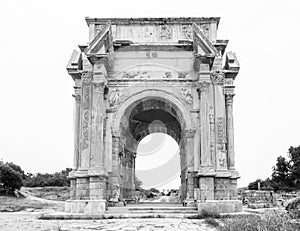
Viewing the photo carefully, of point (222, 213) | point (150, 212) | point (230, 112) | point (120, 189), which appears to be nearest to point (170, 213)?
point (150, 212)

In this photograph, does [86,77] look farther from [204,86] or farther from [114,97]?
[204,86]

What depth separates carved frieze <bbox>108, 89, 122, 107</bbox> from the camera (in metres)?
15.4

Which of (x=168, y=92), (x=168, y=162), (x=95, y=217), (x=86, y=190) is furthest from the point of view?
(x=168, y=162)

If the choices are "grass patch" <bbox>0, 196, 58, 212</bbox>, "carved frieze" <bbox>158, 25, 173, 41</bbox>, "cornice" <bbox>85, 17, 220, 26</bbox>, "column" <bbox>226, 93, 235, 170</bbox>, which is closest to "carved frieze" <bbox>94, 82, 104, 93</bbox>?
"cornice" <bbox>85, 17, 220, 26</bbox>

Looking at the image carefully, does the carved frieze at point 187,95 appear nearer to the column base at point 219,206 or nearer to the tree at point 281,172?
the column base at point 219,206

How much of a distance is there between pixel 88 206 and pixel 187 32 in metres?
8.04

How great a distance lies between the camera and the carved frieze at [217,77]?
15359mm

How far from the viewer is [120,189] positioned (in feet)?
51.2

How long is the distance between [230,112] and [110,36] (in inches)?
Result: 244

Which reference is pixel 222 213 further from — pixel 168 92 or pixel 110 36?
pixel 110 36

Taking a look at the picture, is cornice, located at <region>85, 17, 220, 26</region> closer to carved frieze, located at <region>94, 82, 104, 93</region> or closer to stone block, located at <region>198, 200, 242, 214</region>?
carved frieze, located at <region>94, 82, 104, 93</region>

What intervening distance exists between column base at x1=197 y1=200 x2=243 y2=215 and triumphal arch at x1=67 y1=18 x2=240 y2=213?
0.70 feet

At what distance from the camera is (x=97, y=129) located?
1441 cm

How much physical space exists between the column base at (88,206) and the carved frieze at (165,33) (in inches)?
279
